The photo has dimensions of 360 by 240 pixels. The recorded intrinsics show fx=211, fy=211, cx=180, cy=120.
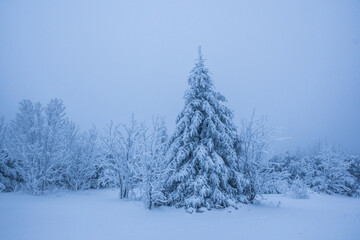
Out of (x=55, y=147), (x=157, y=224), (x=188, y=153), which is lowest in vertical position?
(x=157, y=224)

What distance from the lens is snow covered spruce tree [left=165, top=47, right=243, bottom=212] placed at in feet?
36.6

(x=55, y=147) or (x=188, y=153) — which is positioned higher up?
(x=188, y=153)


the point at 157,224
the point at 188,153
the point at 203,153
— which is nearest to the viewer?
the point at 157,224

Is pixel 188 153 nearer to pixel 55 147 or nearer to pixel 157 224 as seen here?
pixel 157 224

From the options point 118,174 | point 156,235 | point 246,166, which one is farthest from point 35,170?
point 246,166

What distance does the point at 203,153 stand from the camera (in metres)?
11.4

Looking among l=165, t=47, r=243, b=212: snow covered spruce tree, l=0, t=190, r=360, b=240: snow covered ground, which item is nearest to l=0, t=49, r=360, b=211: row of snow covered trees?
l=165, t=47, r=243, b=212: snow covered spruce tree

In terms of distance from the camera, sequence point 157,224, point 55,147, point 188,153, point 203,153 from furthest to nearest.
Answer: point 55,147
point 188,153
point 203,153
point 157,224

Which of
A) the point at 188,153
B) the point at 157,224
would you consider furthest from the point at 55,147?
the point at 157,224

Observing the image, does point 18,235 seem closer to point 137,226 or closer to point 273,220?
point 137,226

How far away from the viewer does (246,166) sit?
13641 millimetres

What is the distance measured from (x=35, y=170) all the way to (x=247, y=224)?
15.4 m

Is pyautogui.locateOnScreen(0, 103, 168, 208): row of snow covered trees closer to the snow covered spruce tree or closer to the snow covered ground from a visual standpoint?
the snow covered spruce tree

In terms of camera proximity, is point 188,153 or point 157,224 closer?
point 157,224
